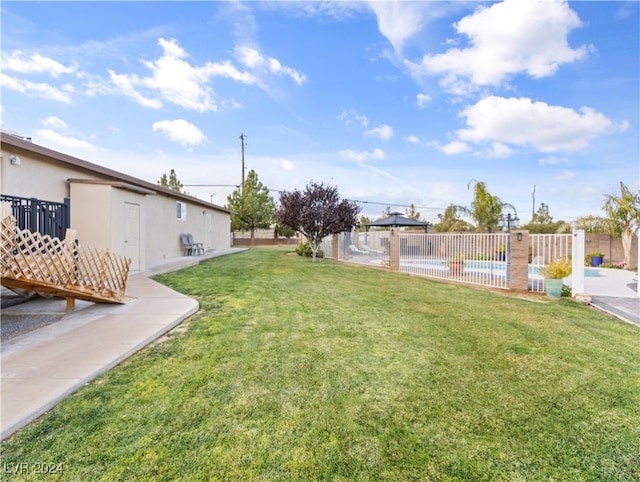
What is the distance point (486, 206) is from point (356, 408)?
21585 millimetres

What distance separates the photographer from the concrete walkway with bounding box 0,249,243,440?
9.17ft

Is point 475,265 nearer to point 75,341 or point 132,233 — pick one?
point 75,341

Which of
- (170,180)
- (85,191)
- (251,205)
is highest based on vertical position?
(170,180)

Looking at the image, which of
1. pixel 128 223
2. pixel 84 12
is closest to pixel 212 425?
pixel 128 223

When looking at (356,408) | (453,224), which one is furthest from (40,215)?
(453,224)

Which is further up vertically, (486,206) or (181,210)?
(486,206)

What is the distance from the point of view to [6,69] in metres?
8.81

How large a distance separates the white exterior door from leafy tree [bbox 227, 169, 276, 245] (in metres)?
23.4

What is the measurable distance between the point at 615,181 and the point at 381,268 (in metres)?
12.0

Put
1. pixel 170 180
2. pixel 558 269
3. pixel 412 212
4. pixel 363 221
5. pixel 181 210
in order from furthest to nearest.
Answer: pixel 412 212 < pixel 363 221 < pixel 170 180 < pixel 181 210 < pixel 558 269

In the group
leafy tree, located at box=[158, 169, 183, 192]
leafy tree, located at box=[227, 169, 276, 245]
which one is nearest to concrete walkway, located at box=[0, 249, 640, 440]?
leafy tree, located at box=[227, 169, 276, 245]

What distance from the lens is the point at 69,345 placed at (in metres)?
4.07

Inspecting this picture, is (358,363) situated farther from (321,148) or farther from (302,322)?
(321,148)

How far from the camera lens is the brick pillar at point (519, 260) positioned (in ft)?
27.6
